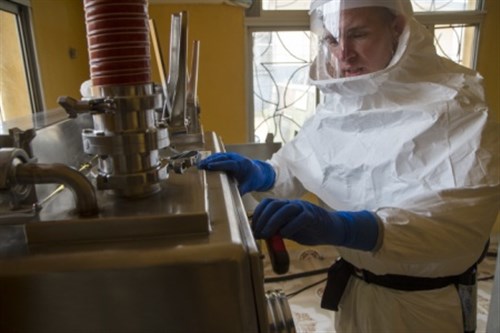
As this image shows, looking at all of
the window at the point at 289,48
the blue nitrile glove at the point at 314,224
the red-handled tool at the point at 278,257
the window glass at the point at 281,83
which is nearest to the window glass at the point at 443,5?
the window at the point at 289,48

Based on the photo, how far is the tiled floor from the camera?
1797mm

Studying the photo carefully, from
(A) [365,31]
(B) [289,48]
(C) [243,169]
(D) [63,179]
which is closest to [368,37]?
(A) [365,31]

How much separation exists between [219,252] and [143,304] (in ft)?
0.25

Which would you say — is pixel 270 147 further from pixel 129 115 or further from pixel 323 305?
pixel 129 115

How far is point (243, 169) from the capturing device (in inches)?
30.6

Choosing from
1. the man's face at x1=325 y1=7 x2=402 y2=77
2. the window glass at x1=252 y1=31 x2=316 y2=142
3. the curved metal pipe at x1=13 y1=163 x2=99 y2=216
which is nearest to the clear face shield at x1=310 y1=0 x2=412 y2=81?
the man's face at x1=325 y1=7 x2=402 y2=77

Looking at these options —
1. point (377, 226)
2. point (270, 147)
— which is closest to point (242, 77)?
point (270, 147)

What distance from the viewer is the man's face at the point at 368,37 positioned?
921mm

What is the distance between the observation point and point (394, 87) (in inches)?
34.7

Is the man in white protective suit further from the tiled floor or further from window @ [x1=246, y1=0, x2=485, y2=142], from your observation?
window @ [x1=246, y1=0, x2=485, y2=142]

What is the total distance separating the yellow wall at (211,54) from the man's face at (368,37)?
0.86 metres

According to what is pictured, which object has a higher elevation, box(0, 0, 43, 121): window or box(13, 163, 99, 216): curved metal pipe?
box(0, 0, 43, 121): window

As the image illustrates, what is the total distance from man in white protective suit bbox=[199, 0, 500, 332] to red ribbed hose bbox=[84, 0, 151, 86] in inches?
8.2

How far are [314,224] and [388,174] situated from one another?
26cm
